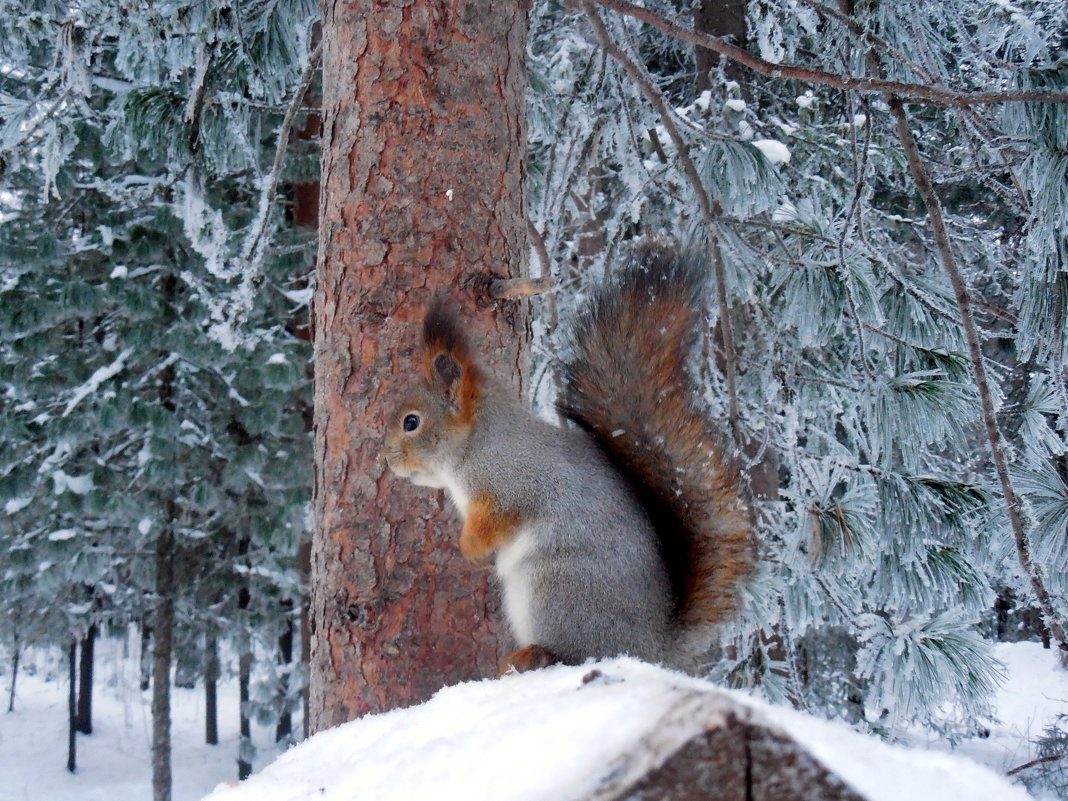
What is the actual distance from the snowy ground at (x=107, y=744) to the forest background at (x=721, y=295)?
202cm

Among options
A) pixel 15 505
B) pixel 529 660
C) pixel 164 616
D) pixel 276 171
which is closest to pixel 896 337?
pixel 529 660

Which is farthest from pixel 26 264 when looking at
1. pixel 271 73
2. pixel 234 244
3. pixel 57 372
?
pixel 271 73

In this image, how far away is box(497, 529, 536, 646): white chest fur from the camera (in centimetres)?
113

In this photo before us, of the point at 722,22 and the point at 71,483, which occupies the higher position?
the point at 722,22

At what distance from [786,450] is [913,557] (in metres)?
0.33

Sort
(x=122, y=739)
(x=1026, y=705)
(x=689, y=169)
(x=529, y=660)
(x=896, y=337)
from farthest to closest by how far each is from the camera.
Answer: (x=122, y=739)
(x=1026, y=705)
(x=896, y=337)
(x=689, y=169)
(x=529, y=660)

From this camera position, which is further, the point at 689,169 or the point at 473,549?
the point at 689,169

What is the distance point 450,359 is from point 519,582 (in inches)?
14.1

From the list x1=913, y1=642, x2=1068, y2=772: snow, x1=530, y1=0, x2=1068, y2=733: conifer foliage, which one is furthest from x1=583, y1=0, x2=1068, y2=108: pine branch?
x1=913, y1=642, x2=1068, y2=772: snow

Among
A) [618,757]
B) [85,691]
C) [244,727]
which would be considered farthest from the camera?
[85,691]

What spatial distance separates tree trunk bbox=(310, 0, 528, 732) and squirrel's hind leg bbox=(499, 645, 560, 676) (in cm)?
27

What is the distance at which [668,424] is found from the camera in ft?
3.88

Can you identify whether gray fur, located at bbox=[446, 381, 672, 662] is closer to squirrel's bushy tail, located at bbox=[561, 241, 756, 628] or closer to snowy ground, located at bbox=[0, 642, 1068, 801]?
squirrel's bushy tail, located at bbox=[561, 241, 756, 628]

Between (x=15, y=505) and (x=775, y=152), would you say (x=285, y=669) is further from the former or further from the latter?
(x=775, y=152)
